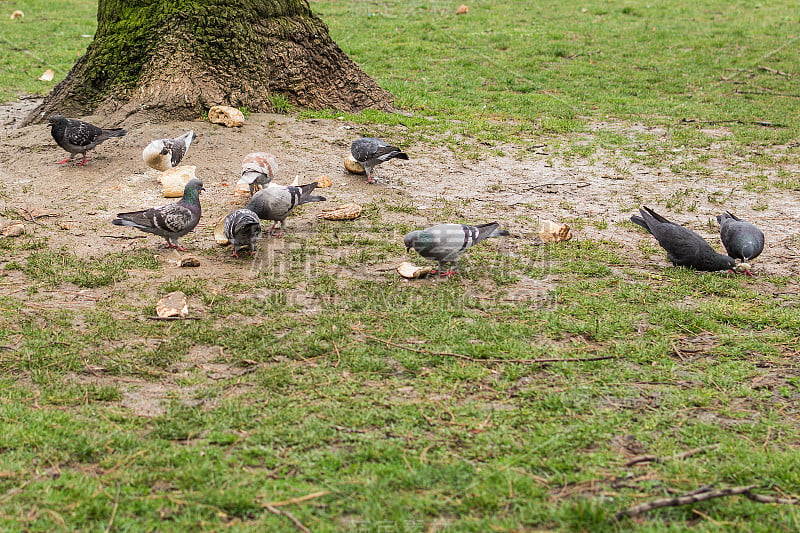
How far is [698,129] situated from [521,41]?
21.8ft

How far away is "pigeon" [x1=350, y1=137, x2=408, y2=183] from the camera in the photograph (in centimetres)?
727

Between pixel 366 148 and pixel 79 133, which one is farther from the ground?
pixel 366 148


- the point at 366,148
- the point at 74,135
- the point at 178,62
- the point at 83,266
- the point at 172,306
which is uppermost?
the point at 178,62

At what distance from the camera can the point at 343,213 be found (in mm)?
6602

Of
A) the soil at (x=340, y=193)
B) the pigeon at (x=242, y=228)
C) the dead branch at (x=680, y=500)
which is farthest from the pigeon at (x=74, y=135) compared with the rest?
the dead branch at (x=680, y=500)

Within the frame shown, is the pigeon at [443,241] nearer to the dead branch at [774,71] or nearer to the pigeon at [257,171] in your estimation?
the pigeon at [257,171]

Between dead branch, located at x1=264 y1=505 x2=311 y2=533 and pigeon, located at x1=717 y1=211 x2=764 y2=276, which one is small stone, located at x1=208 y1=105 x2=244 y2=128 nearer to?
pigeon, located at x1=717 y1=211 x2=764 y2=276

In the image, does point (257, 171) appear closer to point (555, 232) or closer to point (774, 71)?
point (555, 232)

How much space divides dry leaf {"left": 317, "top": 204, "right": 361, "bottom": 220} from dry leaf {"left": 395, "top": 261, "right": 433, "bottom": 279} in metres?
1.24

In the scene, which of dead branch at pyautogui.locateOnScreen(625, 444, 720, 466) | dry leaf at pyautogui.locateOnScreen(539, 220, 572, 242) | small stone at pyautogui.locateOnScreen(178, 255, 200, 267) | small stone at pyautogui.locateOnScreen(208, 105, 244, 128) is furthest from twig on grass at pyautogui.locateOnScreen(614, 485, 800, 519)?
small stone at pyautogui.locateOnScreen(208, 105, 244, 128)

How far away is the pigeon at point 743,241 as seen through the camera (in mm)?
5590

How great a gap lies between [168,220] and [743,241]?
14.7 feet

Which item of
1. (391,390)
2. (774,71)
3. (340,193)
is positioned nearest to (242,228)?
(340,193)

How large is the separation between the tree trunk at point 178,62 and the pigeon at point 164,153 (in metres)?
1.32
